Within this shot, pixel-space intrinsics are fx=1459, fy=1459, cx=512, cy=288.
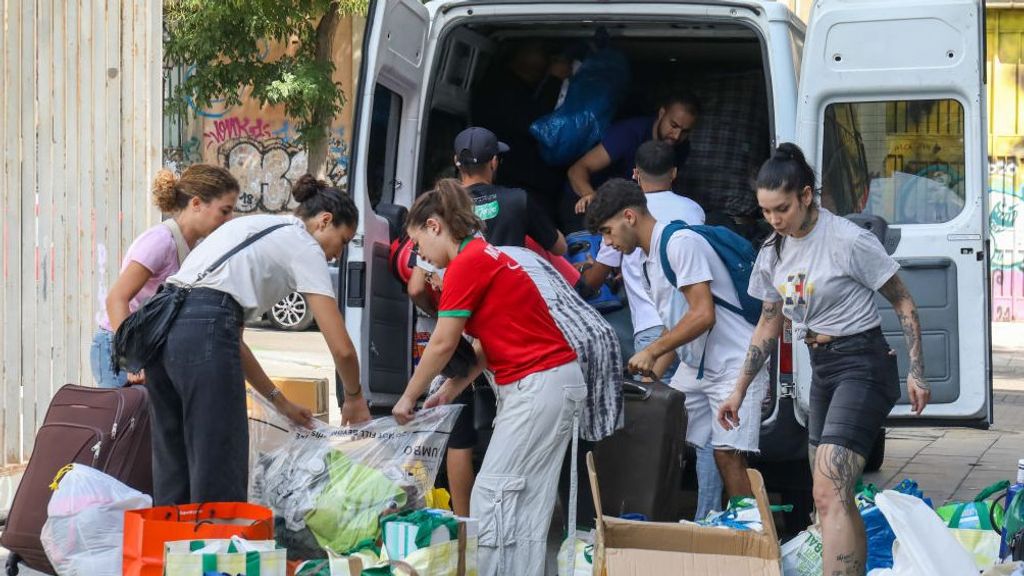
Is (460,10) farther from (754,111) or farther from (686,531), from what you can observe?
(686,531)

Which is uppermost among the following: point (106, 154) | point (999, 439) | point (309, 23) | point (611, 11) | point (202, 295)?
point (309, 23)

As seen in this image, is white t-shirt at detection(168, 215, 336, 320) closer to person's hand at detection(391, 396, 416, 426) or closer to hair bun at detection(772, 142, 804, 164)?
person's hand at detection(391, 396, 416, 426)

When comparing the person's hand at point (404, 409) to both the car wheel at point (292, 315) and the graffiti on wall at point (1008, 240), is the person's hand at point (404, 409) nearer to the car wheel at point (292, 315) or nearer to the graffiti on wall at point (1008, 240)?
the car wheel at point (292, 315)

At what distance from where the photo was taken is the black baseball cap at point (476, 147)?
6.12 metres

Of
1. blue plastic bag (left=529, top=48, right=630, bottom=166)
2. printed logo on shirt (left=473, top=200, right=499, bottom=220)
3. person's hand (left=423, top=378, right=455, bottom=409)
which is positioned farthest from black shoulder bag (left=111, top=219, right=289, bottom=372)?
blue plastic bag (left=529, top=48, right=630, bottom=166)

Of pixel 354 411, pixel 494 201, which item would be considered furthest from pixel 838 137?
pixel 354 411

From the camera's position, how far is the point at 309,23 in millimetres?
20625

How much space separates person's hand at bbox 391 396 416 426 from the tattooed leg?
4.45 feet

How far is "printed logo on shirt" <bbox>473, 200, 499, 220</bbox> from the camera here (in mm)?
6020

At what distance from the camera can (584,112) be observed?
7754mm

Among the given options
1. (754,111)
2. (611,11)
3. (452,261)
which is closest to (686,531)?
(452,261)

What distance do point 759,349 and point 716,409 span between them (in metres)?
0.59

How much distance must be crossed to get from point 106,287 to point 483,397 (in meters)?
2.22

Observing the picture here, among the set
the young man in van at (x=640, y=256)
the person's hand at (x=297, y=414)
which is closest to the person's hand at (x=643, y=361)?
the young man in van at (x=640, y=256)
